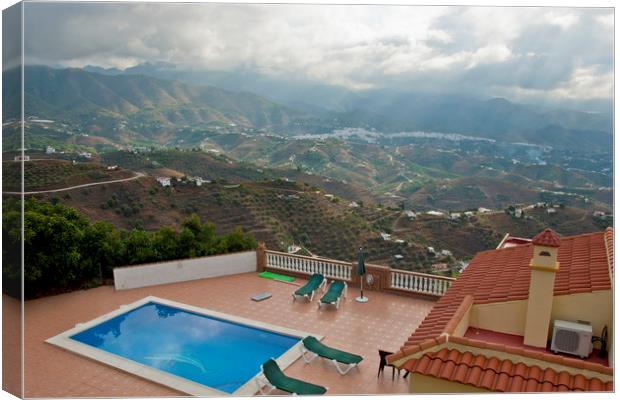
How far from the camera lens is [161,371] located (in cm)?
729

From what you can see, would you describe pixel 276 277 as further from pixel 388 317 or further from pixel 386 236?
pixel 386 236

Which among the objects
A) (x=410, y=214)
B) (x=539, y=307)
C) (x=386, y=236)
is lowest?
(x=386, y=236)

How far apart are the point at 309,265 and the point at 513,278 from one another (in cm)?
577

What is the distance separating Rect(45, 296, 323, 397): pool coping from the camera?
6840 mm

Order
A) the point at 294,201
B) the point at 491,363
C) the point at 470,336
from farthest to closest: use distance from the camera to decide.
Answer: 1. the point at 294,201
2. the point at 470,336
3. the point at 491,363

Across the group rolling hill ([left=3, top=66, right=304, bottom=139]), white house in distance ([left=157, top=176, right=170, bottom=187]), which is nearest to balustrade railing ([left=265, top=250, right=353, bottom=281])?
white house in distance ([left=157, top=176, right=170, bottom=187])

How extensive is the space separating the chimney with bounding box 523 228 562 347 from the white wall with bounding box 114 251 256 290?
7.85 meters

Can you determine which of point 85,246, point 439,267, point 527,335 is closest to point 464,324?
point 527,335

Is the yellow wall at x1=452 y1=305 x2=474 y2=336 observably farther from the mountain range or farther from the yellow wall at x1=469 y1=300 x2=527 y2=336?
the mountain range

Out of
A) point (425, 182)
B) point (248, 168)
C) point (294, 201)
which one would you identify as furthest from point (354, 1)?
point (425, 182)

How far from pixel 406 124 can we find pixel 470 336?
50.3 metres

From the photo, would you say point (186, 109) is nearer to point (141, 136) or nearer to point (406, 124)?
point (141, 136)

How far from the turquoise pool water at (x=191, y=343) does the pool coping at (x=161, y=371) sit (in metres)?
0.11

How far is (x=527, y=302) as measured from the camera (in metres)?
5.71
